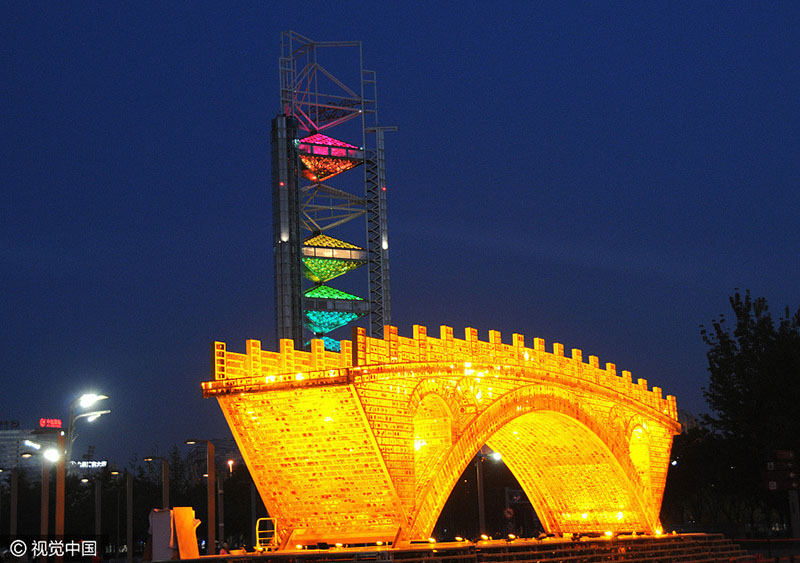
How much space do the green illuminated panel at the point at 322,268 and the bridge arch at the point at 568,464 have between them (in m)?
14.7

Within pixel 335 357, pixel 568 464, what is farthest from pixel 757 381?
pixel 335 357

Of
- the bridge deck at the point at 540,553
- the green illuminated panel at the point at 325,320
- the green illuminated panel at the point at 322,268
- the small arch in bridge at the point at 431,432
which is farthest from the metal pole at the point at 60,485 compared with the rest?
the green illuminated panel at the point at 322,268

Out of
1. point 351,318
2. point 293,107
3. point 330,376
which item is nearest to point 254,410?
point 330,376

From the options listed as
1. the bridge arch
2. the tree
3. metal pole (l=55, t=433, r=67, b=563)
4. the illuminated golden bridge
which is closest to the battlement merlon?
the illuminated golden bridge

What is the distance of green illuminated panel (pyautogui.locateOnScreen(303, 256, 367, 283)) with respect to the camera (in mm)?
41594

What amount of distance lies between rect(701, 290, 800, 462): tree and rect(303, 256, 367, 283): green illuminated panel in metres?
15.7

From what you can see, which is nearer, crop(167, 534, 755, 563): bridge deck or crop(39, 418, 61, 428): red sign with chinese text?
crop(167, 534, 755, 563): bridge deck

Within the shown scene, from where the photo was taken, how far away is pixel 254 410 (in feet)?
67.1

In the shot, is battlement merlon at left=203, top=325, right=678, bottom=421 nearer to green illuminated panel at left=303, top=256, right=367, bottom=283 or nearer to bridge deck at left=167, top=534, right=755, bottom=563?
bridge deck at left=167, top=534, right=755, bottom=563

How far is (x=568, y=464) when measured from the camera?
97.7 feet

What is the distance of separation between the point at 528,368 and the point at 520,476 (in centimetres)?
727

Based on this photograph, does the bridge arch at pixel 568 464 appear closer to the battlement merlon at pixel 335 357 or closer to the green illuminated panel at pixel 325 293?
the battlement merlon at pixel 335 357

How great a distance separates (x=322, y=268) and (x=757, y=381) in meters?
18.2

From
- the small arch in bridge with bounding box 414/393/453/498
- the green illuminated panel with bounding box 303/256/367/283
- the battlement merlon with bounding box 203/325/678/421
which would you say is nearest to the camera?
the battlement merlon with bounding box 203/325/678/421
